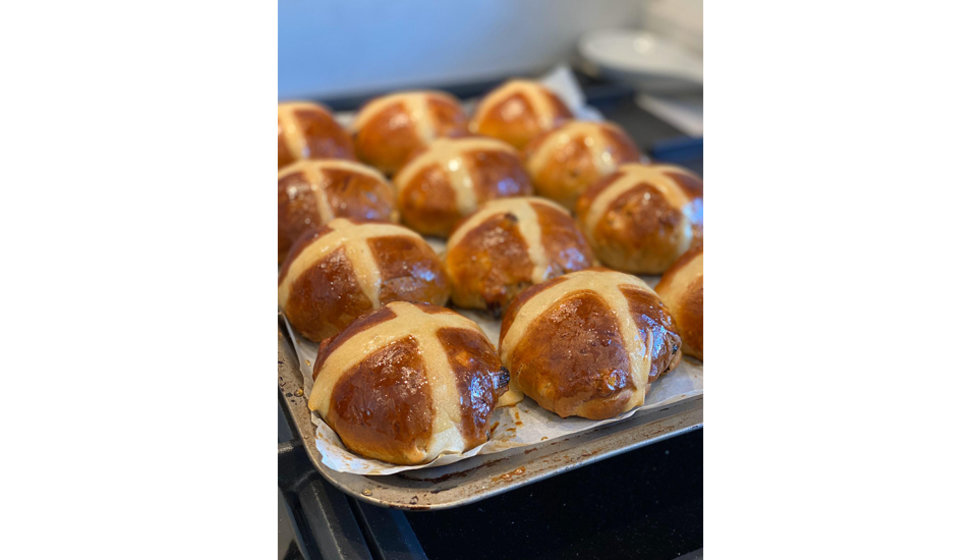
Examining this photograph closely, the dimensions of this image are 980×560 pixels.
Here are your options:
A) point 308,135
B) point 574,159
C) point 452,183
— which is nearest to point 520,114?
point 574,159

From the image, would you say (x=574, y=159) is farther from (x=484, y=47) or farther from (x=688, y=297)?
(x=484, y=47)

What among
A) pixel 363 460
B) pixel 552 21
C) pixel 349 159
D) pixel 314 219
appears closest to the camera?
pixel 363 460

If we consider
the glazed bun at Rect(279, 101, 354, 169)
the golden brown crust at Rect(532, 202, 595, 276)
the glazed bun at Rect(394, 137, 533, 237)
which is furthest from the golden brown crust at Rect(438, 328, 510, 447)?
A: the glazed bun at Rect(279, 101, 354, 169)

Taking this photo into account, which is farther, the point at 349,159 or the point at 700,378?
the point at 349,159

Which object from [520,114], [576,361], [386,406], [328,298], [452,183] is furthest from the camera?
[520,114]

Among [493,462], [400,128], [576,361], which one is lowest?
[493,462]

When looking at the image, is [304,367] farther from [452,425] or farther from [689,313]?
[689,313]

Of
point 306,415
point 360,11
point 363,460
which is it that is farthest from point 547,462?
point 360,11

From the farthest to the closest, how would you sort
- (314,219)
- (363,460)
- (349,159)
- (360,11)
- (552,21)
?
(552,21) < (360,11) < (349,159) < (314,219) < (363,460)
